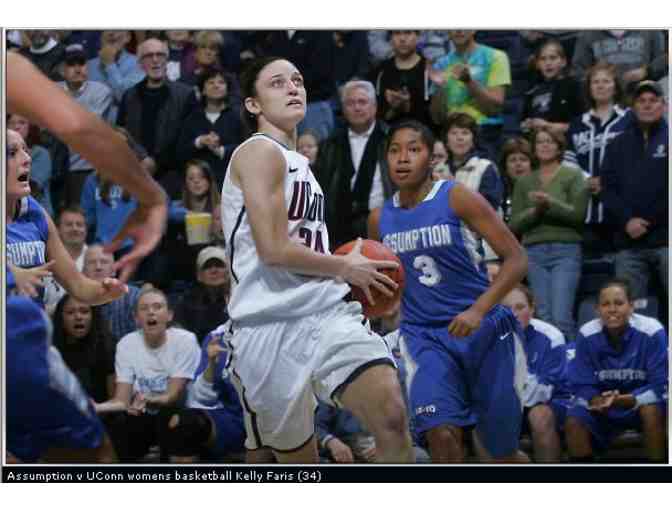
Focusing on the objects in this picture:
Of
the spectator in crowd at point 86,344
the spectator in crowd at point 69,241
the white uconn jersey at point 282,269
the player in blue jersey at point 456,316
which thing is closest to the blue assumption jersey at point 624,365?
the player in blue jersey at point 456,316

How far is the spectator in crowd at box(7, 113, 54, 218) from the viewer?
6.39 metres

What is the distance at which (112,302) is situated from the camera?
6449 millimetres

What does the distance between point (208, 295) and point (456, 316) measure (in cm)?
134

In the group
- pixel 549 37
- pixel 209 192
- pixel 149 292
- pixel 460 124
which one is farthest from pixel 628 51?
pixel 149 292

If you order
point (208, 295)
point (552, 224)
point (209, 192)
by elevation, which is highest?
→ point (209, 192)

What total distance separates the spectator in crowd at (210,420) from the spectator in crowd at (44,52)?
1.67 meters

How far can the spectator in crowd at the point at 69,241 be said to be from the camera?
252 inches

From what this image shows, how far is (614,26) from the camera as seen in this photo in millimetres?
6438

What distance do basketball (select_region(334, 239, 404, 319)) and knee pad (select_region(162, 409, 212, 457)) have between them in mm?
1085

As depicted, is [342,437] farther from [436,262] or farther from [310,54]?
[310,54]

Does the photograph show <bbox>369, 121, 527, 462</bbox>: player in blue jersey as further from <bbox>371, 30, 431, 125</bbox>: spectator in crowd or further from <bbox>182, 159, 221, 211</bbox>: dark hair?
<bbox>182, 159, 221, 211</bbox>: dark hair

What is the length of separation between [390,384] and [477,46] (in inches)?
74.6

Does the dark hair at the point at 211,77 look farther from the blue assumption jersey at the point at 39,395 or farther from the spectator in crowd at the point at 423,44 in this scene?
the blue assumption jersey at the point at 39,395

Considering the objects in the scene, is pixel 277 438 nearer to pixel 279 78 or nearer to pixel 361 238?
pixel 361 238
